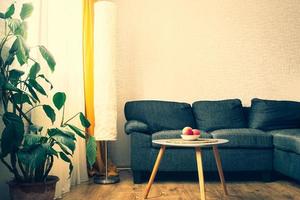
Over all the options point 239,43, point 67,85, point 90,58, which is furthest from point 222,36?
point 67,85

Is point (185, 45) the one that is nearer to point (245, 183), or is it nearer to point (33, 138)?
point (245, 183)

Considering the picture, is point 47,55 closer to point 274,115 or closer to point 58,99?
point 58,99

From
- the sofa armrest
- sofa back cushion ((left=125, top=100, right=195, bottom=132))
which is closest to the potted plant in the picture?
the sofa armrest

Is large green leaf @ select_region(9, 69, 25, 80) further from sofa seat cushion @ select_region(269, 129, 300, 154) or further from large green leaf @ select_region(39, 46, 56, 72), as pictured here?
sofa seat cushion @ select_region(269, 129, 300, 154)

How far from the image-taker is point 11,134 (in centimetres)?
211

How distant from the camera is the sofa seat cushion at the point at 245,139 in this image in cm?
343

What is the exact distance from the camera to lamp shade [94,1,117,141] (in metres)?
3.48

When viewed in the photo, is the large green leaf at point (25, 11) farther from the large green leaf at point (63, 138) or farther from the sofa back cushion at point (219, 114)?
the sofa back cushion at point (219, 114)

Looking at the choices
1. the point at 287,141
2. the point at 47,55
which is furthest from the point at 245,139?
the point at 47,55

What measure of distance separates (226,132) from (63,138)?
177cm

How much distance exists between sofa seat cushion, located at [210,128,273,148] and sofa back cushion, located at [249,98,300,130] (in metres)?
0.43

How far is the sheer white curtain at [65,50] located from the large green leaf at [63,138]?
1.50ft

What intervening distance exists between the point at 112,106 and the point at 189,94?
121 centimetres

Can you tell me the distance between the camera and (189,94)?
4.36 metres
